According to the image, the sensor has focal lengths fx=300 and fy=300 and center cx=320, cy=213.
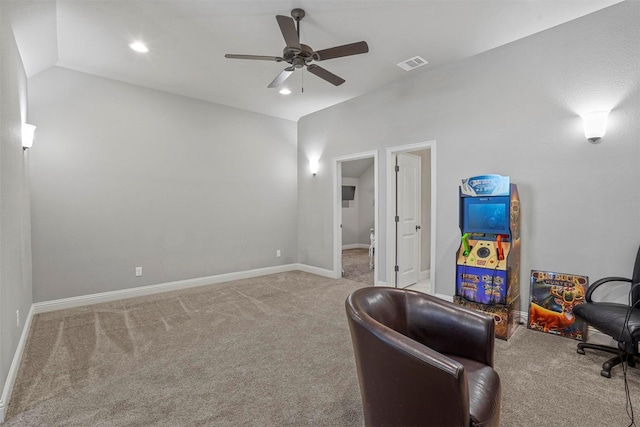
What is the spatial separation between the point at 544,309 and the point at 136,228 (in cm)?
516

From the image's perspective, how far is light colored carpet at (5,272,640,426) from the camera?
1864 millimetres

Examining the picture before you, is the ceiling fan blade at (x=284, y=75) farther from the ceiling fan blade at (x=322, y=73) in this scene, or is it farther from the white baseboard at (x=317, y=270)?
the white baseboard at (x=317, y=270)

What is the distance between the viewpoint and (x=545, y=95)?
3.07m

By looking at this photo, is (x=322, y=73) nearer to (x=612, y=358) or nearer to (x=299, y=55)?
(x=299, y=55)

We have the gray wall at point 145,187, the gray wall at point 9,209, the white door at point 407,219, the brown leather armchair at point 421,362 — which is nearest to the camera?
the brown leather armchair at point 421,362

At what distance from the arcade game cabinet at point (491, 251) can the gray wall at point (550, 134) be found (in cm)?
30

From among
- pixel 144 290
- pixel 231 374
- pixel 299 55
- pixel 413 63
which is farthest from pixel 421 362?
pixel 144 290

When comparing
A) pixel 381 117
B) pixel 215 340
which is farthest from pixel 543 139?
pixel 215 340

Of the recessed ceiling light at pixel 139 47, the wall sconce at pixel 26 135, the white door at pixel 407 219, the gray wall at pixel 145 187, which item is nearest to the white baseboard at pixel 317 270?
the gray wall at pixel 145 187

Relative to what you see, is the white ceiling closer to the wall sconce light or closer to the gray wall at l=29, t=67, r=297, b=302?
the gray wall at l=29, t=67, r=297, b=302

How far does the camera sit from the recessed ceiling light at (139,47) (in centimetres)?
327

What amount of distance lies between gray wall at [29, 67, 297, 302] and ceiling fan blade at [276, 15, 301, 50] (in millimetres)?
2963

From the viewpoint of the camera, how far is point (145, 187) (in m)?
4.43

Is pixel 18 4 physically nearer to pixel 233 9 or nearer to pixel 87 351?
pixel 233 9
